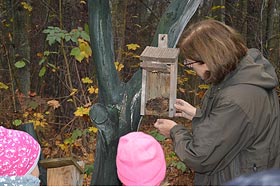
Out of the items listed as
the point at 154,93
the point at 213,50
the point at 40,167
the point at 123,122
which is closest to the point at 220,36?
the point at 213,50

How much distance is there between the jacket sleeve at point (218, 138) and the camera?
242 centimetres

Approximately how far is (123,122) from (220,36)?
1130 millimetres

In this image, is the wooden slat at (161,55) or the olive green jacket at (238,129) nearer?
the olive green jacket at (238,129)

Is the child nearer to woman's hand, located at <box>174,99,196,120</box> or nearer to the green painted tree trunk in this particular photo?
the green painted tree trunk

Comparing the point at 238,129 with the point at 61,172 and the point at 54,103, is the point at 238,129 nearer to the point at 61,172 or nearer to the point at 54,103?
the point at 61,172

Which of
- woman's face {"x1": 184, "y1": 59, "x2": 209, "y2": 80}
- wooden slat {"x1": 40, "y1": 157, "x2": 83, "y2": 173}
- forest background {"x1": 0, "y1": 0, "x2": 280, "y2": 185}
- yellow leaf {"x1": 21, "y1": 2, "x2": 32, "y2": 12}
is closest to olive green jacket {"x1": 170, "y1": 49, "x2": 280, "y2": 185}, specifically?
woman's face {"x1": 184, "y1": 59, "x2": 209, "y2": 80}

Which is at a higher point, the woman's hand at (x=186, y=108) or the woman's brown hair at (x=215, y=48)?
the woman's brown hair at (x=215, y=48)

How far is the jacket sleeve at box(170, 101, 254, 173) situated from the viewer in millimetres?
2416

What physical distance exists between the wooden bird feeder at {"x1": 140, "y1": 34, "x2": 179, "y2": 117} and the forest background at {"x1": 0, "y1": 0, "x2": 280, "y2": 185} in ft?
9.98

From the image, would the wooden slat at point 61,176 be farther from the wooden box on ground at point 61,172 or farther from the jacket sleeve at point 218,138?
the jacket sleeve at point 218,138

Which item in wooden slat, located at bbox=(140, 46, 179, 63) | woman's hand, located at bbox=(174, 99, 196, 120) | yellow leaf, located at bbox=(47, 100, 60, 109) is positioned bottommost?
yellow leaf, located at bbox=(47, 100, 60, 109)

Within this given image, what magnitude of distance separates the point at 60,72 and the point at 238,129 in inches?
229

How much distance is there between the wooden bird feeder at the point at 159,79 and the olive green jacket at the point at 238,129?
441mm

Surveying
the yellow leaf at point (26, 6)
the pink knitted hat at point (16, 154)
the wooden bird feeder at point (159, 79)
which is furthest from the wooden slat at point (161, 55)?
the yellow leaf at point (26, 6)
